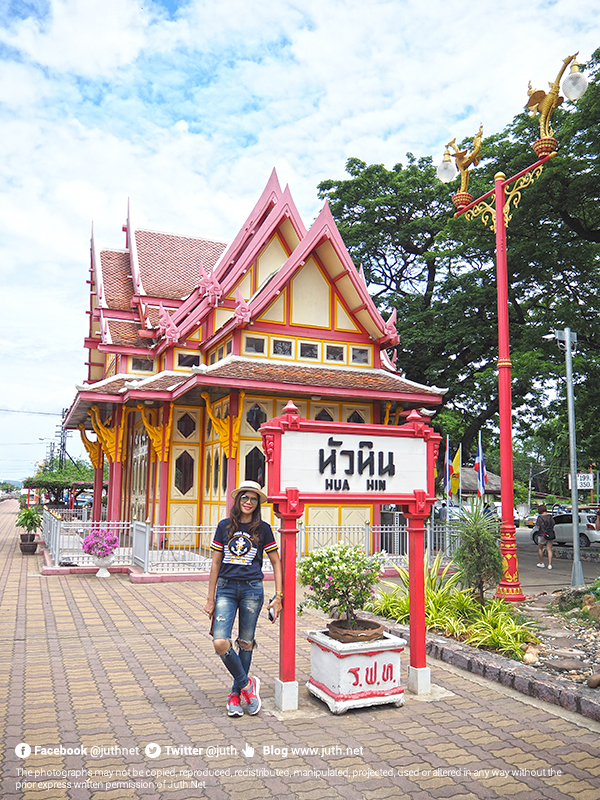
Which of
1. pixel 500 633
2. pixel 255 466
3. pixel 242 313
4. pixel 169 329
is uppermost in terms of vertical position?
pixel 169 329

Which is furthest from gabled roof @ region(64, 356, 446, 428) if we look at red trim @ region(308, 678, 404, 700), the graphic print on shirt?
red trim @ region(308, 678, 404, 700)

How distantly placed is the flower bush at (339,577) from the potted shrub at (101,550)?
902 centimetres

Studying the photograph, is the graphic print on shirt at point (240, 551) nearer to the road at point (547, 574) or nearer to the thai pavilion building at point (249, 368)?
the road at point (547, 574)

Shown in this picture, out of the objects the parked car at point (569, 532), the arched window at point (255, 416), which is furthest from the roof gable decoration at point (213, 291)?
the parked car at point (569, 532)

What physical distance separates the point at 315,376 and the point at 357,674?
11494mm

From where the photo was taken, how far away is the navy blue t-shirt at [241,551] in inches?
221

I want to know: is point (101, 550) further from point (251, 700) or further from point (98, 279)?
point (98, 279)

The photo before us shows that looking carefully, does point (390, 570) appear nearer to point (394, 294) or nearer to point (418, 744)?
point (418, 744)

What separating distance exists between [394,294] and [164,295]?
10.5 m

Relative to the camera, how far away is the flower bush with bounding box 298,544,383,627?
6055 millimetres

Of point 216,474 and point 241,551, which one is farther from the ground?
point 216,474

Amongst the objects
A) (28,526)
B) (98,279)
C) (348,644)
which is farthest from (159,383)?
(348,644)

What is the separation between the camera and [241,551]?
5.67m

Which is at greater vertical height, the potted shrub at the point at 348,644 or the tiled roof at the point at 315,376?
the tiled roof at the point at 315,376
